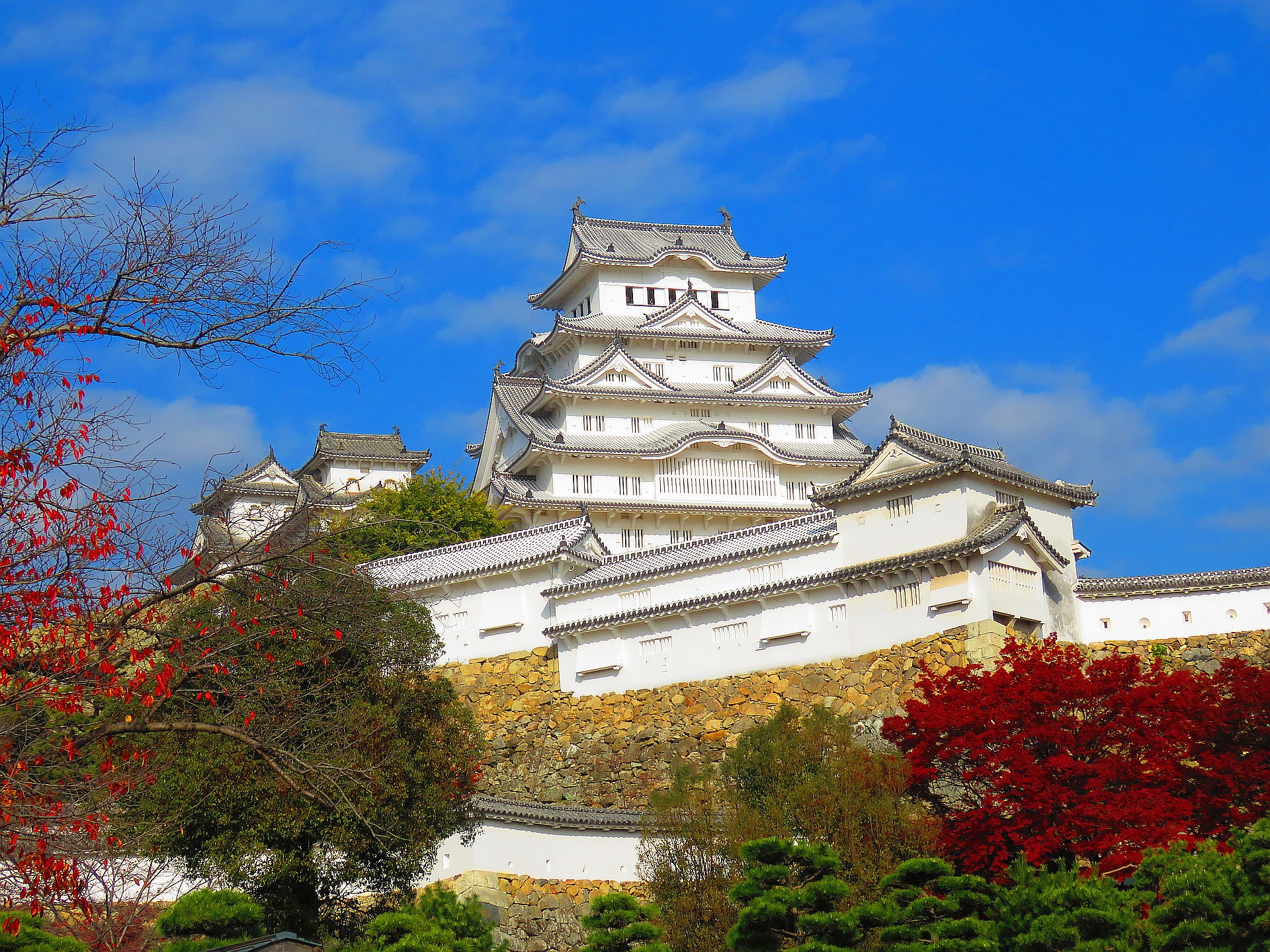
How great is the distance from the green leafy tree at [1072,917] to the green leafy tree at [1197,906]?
0.94 feet

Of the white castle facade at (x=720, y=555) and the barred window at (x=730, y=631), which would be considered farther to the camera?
the barred window at (x=730, y=631)

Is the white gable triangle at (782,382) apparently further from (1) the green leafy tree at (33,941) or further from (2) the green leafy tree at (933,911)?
Result: (1) the green leafy tree at (33,941)

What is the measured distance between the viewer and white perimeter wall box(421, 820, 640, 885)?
22.2m

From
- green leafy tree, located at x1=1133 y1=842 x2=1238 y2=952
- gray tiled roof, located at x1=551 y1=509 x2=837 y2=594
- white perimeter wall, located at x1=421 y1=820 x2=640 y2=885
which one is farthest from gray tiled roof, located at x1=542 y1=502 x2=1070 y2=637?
green leafy tree, located at x1=1133 y1=842 x2=1238 y2=952

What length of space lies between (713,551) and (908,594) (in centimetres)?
506

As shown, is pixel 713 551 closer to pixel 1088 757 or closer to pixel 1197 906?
pixel 1088 757

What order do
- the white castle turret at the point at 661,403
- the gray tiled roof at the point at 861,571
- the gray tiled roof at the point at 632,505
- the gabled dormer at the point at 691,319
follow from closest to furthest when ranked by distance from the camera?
the gray tiled roof at the point at 861,571 < the gray tiled roof at the point at 632,505 < the white castle turret at the point at 661,403 < the gabled dormer at the point at 691,319

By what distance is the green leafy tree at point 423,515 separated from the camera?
36500mm

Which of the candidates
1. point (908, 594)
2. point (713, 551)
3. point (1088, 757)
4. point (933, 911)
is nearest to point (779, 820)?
point (933, 911)

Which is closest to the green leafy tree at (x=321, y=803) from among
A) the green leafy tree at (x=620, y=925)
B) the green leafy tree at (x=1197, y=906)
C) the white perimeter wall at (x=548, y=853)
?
the white perimeter wall at (x=548, y=853)

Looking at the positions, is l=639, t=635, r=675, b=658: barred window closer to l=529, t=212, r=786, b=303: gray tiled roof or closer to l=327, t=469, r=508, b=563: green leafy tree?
l=327, t=469, r=508, b=563: green leafy tree

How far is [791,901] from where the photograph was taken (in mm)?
16891

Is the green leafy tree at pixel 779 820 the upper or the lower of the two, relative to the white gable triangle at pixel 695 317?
lower

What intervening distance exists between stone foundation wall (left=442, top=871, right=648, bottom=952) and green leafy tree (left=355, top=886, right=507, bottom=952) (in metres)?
3.84
